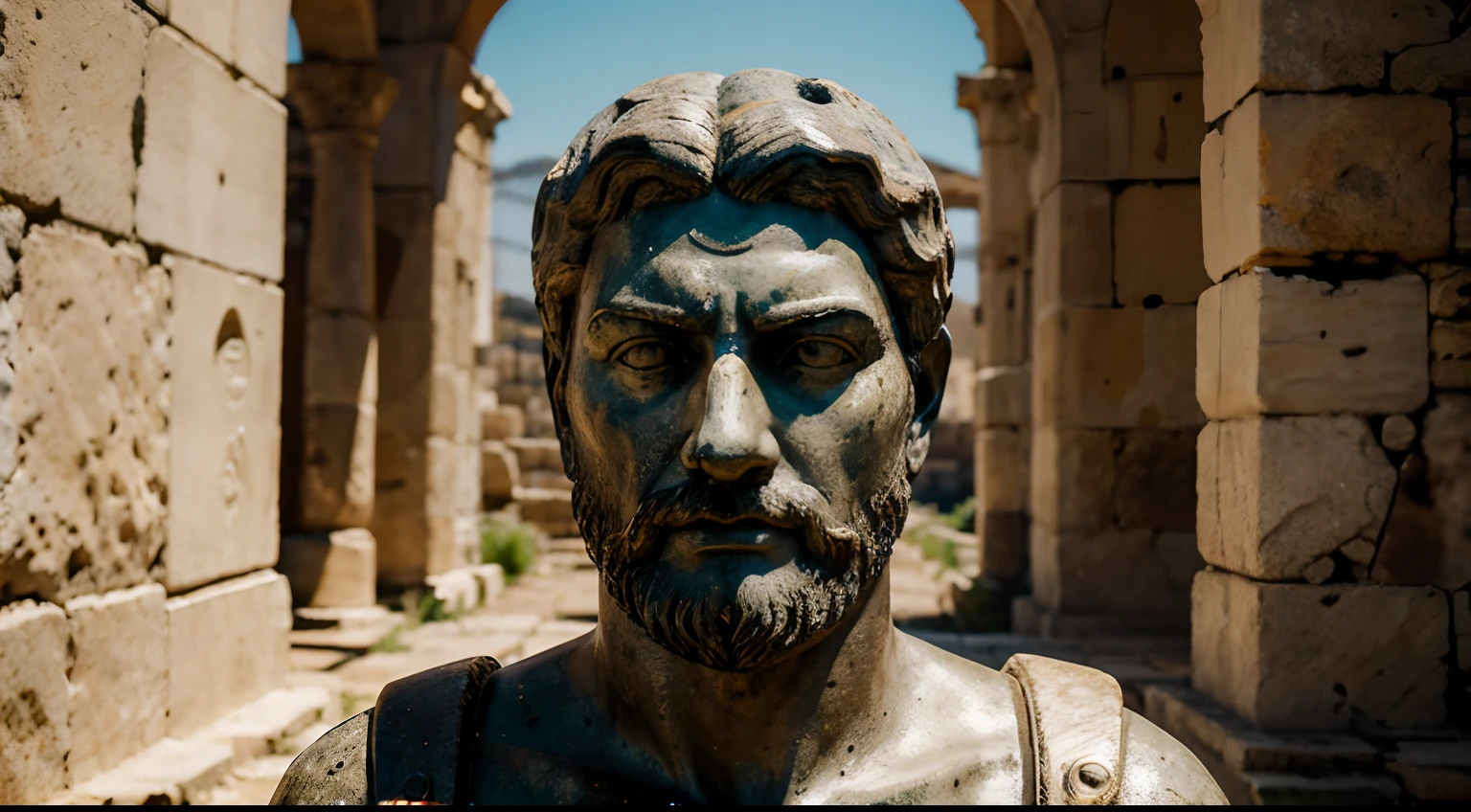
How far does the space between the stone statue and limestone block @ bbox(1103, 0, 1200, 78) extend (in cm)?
622

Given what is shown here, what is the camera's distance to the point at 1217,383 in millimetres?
4703

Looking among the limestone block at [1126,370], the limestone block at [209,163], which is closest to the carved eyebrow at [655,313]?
the limestone block at [209,163]

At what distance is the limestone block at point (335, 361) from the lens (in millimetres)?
8367

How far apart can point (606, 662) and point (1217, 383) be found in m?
3.67

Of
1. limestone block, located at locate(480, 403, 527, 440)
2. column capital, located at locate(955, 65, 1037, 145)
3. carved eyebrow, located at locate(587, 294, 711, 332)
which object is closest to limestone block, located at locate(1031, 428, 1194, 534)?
column capital, located at locate(955, 65, 1037, 145)

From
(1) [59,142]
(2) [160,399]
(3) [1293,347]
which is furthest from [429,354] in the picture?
(3) [1293,347]

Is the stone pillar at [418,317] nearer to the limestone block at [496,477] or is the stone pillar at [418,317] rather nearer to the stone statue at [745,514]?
the limestone block at [496,477]

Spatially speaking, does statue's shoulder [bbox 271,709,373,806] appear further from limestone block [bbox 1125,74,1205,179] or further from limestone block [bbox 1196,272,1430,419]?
limestone block [bbox 1125,74,1205,179]

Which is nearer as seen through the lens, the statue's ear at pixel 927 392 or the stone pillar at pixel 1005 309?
the statue's ear at pixel 927 392

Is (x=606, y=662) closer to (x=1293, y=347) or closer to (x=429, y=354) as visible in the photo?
(x=1293, y=347)

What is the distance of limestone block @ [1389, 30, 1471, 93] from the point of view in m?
4.24

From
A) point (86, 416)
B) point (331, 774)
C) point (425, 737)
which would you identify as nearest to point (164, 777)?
point (86, 416)

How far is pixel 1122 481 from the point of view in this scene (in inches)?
285

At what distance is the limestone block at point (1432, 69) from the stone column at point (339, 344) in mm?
6729
